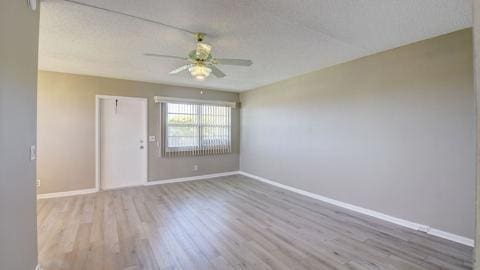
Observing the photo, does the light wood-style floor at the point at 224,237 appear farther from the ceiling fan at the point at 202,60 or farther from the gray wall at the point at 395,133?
the ceiling fan at the point at 202,60

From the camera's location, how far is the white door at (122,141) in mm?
4844

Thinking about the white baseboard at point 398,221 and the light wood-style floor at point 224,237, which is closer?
the light wood-style floor at point 224,237

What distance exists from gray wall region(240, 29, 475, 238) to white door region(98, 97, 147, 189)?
3.45 meters

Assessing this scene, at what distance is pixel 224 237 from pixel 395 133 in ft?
8.97

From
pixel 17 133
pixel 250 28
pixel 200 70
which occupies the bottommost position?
pixel 17 133

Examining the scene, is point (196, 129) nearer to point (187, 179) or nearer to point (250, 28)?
point (187, 179)

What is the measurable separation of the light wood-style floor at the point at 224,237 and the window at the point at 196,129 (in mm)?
1760

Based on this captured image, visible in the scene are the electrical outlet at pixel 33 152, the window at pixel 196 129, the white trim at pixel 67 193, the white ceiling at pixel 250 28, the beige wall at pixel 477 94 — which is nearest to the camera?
the beige wall at pixel 477 94

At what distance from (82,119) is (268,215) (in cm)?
417

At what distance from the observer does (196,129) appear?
5812mm

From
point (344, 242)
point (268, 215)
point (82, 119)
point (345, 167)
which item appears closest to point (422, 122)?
point (345, 167)

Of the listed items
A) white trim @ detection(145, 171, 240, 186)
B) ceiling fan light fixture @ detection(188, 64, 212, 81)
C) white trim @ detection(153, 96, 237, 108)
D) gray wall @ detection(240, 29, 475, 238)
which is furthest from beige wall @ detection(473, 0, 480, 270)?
white trim @ detection(145, 171, 240, 186)

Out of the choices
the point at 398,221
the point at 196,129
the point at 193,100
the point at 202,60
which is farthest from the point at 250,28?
the point at 196,129

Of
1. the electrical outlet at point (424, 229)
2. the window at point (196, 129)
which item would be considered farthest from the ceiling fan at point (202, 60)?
the electrical outlet at point (424, 229)
